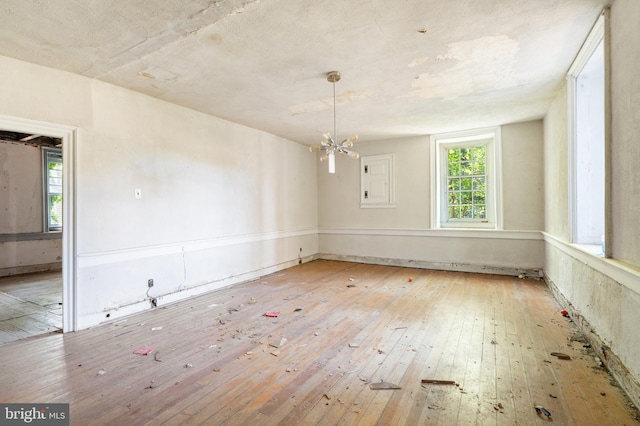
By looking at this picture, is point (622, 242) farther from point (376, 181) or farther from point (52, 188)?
point (52, 188)

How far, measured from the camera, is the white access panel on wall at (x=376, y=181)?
6.55 metres

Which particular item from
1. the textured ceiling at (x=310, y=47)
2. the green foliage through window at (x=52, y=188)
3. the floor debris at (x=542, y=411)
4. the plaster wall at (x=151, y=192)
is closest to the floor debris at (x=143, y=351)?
the plaster wall at (x=151, y=192)

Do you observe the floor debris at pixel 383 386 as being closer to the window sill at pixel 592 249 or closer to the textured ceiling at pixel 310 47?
the window sill at pixel 592 249

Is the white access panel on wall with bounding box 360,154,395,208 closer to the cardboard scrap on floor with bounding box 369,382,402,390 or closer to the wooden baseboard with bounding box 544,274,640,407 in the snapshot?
the wooden baseboard with bounding box 544,274,640,407

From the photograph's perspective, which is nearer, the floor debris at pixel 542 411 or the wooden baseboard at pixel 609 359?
the floor debris at pixel 542 411

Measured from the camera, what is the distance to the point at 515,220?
5.44 m

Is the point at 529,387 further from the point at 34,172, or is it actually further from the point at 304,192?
the point at 34,172

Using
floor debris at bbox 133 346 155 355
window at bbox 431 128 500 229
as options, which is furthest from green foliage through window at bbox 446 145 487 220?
floor debris at bbox 133 346 155 355

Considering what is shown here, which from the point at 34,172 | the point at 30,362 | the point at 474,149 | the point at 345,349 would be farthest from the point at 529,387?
the point at 34,172

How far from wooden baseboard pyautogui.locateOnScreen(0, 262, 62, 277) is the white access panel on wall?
6.93 metres

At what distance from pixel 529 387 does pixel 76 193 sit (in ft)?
14.5

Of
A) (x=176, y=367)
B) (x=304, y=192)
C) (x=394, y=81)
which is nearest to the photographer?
(x=176, y=367)

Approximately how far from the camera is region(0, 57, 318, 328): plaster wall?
3223 millimetres

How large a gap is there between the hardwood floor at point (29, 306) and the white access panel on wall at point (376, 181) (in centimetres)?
552
